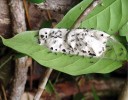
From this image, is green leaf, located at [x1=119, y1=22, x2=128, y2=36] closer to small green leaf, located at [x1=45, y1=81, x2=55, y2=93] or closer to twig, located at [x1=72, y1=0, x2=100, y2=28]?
twig, located at [x1=72, y1=0, x2=100, y2=28]

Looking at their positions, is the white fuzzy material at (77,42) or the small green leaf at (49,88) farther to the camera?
the small green leaf at (49,88)

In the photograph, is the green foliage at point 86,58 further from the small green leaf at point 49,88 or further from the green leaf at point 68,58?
the small green leaf at point 49,88

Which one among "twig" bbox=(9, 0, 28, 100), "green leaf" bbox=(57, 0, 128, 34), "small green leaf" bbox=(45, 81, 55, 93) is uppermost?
"green leaf" bbox=(57, 0, 128, 34)

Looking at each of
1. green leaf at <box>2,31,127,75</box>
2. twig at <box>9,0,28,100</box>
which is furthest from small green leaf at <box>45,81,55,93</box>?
green leaf at <box>2,31,127,75</box>

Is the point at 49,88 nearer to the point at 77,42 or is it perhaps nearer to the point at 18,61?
the point at 18,61

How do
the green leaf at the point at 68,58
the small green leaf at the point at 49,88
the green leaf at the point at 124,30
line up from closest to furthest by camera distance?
the green leaf at the point at 68,58 → the green leaf at the point at 124,30 → the small green leaf at the point at 49,88


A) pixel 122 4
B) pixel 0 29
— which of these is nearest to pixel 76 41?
pixel 122 4

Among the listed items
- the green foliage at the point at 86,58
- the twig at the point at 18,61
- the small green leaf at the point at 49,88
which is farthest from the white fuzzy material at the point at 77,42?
the small green leaf at the point at 49,88

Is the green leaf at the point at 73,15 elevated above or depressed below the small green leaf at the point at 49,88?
above

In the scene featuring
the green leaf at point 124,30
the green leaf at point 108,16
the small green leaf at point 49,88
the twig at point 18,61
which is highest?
the green leaf at point 108,16
